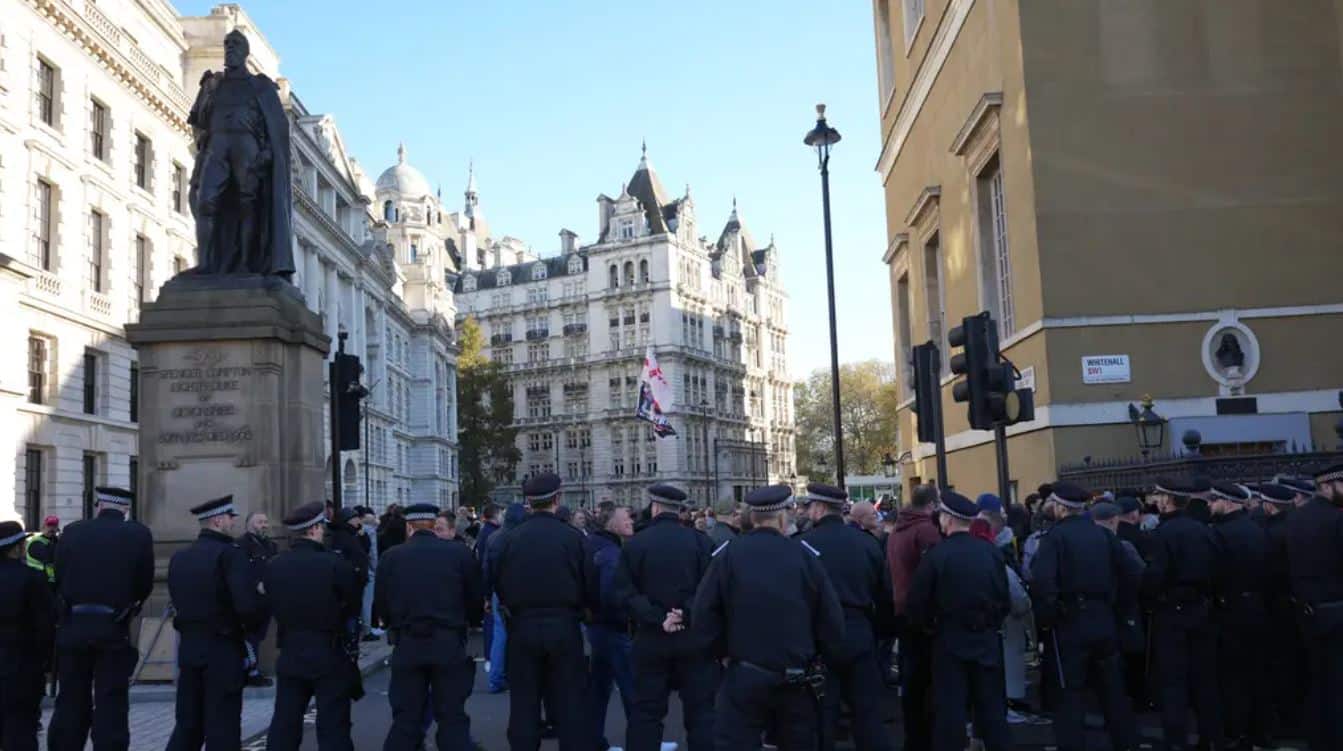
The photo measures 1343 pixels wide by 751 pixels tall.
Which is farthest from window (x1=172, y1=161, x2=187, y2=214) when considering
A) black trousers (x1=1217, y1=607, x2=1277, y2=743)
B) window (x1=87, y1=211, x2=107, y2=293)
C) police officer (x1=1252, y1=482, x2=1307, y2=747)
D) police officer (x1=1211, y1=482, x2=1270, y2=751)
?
black trousers (x1=1217, y1=607, x2=1277, y2=743)

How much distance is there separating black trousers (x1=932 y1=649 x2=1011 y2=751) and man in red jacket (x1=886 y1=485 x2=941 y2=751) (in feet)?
1.92

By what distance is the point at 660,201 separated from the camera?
112 meters

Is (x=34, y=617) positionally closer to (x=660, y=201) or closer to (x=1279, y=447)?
(x=1279, y=447)

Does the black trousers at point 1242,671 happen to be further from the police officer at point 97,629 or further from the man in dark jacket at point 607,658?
the police officer at point 97,629

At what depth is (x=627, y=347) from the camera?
4274 inches

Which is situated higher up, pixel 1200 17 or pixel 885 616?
pixel 1200 17

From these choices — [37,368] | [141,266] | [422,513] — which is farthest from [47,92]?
[422,513]

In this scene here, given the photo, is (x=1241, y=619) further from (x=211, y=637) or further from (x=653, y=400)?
(x=653, y=400)

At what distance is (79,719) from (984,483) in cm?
1704

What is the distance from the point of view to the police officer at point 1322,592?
27.0ft

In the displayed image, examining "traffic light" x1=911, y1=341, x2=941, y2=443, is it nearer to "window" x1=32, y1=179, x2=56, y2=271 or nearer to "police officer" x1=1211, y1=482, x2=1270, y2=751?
"police officer" x1=1211, y1=482, x2=1270, y2=751

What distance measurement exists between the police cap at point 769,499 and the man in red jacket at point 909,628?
226 centimetres

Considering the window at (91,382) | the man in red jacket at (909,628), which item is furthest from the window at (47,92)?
the man in red jacket at (909,628)

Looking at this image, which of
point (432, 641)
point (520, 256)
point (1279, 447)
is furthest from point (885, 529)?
point (520, 256)
